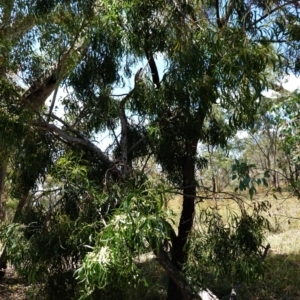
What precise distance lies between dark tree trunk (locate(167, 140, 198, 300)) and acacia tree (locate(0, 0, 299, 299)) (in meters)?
0.01

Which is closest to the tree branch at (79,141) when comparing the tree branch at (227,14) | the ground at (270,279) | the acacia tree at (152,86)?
the acacia tree at (152,86)

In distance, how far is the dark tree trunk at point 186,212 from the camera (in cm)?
464

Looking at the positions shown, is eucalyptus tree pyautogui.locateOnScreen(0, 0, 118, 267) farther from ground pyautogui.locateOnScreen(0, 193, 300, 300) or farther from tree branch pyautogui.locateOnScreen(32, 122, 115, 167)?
ground pyautogui.locateOnScreen(0, 193, 300, 300)

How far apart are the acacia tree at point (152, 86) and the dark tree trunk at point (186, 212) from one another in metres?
0.01

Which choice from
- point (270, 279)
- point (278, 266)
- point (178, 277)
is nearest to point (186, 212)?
point (178, 277)

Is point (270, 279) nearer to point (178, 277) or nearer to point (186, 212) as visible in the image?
point (186, 212)

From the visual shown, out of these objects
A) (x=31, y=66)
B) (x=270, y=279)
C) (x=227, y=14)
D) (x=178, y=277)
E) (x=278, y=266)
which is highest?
(x=31, y=66)

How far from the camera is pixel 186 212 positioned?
5.09 m

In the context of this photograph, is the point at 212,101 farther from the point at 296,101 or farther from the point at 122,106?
the point at 122,106

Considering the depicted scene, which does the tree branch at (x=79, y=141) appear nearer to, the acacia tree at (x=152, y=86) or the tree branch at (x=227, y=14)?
the acacia tree at (x=152, y=86)

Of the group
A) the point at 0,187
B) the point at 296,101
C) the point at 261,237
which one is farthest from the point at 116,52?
the point at 0,187

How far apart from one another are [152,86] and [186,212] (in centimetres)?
153

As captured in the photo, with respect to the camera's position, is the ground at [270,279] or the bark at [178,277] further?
the ground at [270,279]

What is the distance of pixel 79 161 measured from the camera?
147 inches
